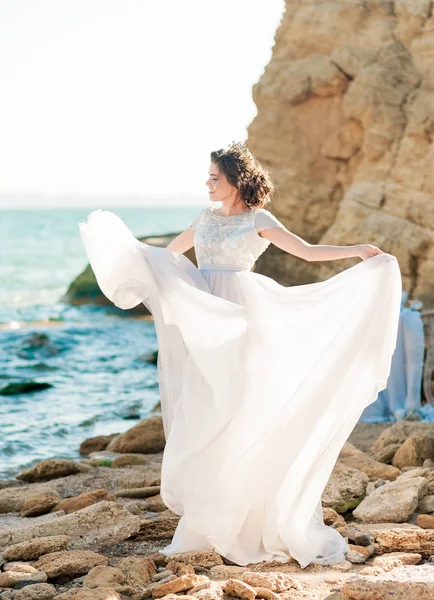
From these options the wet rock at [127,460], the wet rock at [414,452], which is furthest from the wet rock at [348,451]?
the wet rock at [127,460]

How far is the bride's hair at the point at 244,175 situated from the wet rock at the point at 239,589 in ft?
6.10

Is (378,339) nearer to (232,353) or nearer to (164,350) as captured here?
(232,353)

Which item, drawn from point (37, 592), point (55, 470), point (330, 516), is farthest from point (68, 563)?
point (55, 470)

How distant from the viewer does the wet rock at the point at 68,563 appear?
4016 millimetres

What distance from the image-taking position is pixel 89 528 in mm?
4691

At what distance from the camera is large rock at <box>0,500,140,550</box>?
456 centimetres

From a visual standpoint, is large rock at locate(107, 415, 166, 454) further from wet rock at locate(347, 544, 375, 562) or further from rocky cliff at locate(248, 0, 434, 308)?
wet rock at locate(347, 544, 375, 562)

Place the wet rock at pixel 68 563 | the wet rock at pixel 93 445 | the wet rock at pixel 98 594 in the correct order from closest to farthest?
the wet rock at pixel 98 594 < the wet rock at pixel 68 563 < the wet rock at pixel 93 445

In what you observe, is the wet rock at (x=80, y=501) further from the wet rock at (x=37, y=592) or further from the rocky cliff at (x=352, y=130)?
the rocky cliff at (x=352, y=130)

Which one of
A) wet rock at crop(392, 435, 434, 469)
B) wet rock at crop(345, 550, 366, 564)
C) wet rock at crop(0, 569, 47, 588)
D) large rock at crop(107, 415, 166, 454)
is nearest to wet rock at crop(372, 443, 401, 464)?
wet rock at crop(392, 435, 434, 469)

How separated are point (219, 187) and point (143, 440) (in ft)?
12.8

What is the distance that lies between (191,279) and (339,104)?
680 centimetres

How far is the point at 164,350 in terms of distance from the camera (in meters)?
4.38

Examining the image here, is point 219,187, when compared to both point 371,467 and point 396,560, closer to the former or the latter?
point 396,560
